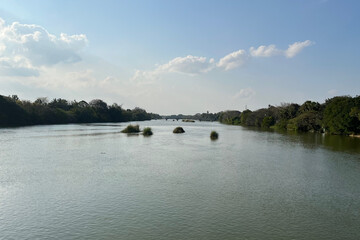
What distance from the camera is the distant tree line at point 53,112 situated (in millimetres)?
101688

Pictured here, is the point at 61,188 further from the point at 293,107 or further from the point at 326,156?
the point at 293,107

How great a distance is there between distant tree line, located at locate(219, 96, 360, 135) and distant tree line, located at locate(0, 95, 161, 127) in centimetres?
8328

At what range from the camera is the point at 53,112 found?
126m

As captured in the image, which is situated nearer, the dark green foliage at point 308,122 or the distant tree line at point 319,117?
the distant tree line at point 319,117

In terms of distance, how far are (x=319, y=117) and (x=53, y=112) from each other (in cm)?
10243

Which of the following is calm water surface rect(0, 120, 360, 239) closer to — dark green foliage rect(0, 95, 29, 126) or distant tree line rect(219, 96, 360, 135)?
distant tree line rect(219, 96, 360, 135)

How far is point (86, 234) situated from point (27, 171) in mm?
14513

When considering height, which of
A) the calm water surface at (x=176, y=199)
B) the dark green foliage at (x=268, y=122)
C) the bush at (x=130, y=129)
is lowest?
the calm water surface at (x=176, y=199)

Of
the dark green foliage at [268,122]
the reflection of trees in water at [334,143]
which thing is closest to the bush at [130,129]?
the reflection of trees in water at [334,143]

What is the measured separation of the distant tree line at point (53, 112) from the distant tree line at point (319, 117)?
8328 centimetres

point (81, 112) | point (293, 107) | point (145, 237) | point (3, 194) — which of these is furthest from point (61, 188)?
point (81, 112)

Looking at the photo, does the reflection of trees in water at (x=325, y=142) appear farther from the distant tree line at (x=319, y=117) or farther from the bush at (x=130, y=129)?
the bush at (x=130, y=129)

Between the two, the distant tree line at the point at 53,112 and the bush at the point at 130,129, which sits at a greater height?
the distant tree line at the point at 53,112

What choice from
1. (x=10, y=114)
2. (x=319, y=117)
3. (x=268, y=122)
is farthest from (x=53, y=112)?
(x=319, y=117)
